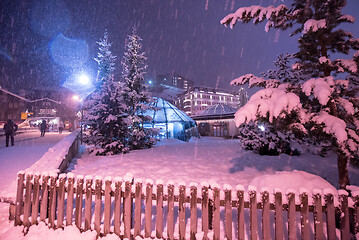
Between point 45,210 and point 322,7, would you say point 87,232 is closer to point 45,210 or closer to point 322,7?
point 45,210

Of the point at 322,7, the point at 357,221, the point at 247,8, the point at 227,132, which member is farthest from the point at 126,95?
the point at 227,132

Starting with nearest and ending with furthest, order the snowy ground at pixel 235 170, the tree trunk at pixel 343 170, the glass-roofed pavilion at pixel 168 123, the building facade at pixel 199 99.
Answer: the tree trunk at pixel 343 170, the snowy ground at pixel 235 170, the glass-roofed pavilion at pixel 168 123, the building facade at pixel 199 99

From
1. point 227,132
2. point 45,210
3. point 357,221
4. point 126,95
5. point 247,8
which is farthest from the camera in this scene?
point 227,132

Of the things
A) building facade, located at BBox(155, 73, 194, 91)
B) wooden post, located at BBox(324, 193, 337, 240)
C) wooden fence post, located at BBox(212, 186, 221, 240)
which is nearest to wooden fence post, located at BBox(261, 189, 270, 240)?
wooden fence post, located at BBox(212, 186, 221, 240)

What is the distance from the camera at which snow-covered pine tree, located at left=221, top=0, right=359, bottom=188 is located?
10.5 feet

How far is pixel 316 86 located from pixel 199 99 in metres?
78.5

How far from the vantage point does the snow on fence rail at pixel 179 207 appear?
8.73ft

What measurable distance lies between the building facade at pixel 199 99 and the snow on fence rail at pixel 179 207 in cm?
7306

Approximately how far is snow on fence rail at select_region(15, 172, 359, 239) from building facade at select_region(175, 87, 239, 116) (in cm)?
7306

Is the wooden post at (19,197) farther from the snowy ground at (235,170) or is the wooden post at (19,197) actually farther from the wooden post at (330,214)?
the wooden post at (330,214)

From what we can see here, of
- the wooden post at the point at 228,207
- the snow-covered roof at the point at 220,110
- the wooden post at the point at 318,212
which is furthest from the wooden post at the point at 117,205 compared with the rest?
the snow-covered roof at the point at 220,110

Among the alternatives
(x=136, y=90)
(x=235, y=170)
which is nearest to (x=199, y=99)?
(x=136, y=90)

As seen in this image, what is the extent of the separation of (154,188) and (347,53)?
19.3 ft

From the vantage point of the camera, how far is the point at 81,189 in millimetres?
3295
